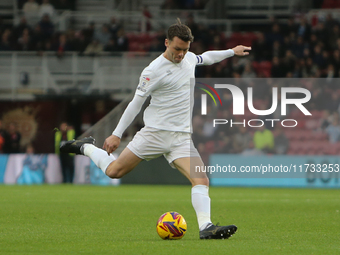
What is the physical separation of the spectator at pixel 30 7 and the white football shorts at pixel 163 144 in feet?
58.4

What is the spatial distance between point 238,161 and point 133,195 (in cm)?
462

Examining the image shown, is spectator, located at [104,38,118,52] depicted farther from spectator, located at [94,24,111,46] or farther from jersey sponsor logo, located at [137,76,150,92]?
jersey sponsor logo, located at [137,76,150,92]

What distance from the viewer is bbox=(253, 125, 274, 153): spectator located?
17812 mm

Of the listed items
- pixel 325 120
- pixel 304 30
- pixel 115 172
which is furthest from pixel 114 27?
pixel 115 172

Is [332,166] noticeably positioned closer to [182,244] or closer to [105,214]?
[105,214]

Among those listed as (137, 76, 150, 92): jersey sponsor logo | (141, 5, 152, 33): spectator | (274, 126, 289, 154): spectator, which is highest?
(141, 5, 152, 33): spectator

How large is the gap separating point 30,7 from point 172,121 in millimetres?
18205

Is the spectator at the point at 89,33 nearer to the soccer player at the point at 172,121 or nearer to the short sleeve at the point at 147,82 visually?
the soccer player at the point at 172,121

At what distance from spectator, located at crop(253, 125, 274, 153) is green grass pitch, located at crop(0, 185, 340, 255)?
3.38m

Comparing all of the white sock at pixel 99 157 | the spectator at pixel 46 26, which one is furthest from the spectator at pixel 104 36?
the white sock at pixel 99 157

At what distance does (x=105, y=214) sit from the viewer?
9602 mm

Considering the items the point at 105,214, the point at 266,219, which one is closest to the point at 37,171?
the point at 105,214

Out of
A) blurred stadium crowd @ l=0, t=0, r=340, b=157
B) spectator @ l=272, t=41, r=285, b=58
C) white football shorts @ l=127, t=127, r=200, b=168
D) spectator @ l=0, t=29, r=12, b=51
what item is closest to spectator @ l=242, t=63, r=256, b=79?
blurred stadium crowd @ l=0, t=0, r=340, b=157

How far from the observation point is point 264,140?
17.9m
